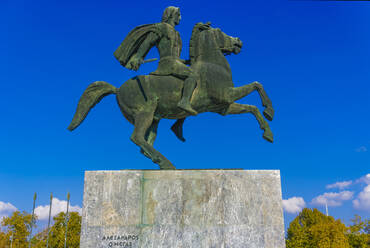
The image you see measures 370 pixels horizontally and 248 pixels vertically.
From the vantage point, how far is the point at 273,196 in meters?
6.41

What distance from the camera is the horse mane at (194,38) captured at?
8172 millimetres

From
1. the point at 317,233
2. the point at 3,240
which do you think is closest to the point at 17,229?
the point at 3,240

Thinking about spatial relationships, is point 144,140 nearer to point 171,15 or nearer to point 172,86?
point 172,86

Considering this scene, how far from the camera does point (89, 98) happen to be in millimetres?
7980

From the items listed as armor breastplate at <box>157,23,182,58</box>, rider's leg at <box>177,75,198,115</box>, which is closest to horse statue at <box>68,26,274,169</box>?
rider's leg at <box>177,75,198,115</box>

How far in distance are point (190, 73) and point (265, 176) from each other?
2.73m

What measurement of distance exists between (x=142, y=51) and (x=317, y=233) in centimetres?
3784

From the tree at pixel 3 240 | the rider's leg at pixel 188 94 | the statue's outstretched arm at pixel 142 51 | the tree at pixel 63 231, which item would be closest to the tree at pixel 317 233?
the tree at pixel 63 231

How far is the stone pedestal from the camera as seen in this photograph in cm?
602

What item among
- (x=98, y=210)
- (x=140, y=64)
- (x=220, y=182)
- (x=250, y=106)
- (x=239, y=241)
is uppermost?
(x=140, y=64)

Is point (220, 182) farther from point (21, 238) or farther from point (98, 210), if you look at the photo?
point (21, 238)

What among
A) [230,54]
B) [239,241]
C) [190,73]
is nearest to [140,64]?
[190,73]

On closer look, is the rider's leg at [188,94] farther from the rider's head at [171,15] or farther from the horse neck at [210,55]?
the rider's head at [171,15]

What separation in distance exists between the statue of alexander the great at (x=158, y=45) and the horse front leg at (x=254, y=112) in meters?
1.54
